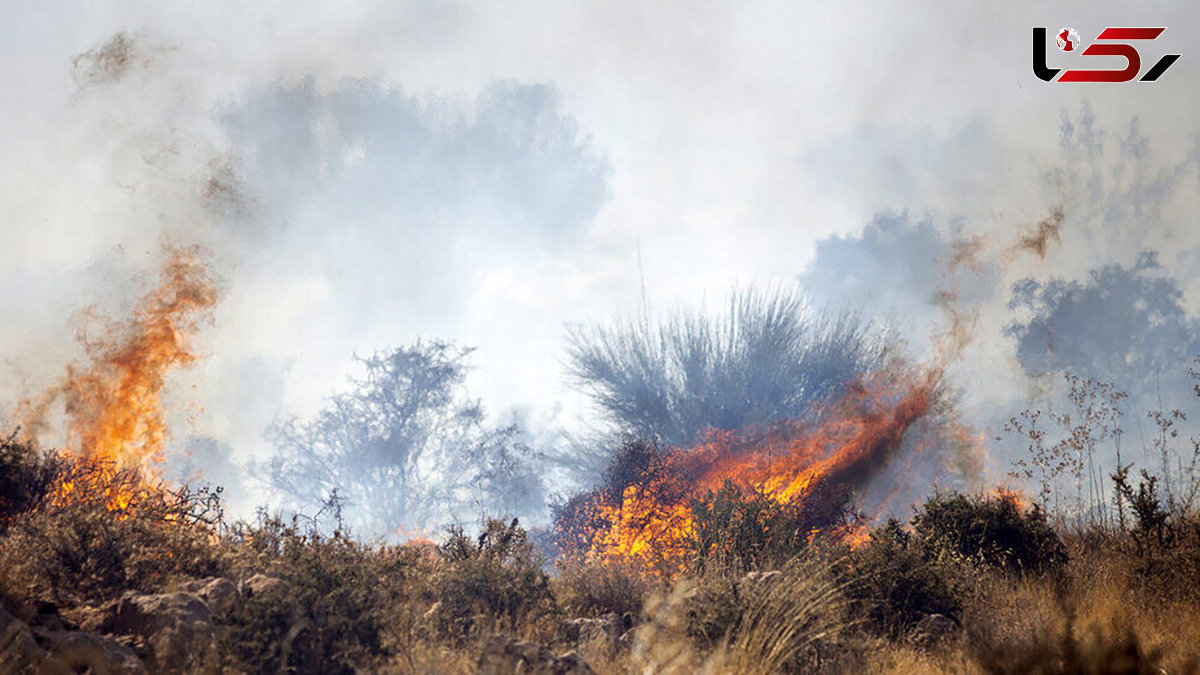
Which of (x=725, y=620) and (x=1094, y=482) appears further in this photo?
(x=1094, y=482)

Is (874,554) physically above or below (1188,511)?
below

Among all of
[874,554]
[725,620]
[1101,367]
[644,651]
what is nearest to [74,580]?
[644,651]

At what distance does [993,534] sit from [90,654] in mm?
11660

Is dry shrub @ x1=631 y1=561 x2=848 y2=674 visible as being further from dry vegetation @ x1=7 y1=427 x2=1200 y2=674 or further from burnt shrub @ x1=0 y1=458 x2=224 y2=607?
burnt shrub @ x1=0 y1=458 x2=224 y2=607

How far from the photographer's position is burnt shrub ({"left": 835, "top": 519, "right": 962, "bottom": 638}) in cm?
912

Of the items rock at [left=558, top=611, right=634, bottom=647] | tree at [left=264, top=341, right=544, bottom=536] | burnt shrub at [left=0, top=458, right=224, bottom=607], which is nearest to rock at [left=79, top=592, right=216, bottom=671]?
burnt shrub at [left=0, top=458, right=224, bottom=607]

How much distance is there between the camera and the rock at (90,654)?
5.89 m

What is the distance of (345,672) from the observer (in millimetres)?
6375

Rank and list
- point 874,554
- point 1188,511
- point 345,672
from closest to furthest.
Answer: point 345,672
point 874,554
point 1188,511

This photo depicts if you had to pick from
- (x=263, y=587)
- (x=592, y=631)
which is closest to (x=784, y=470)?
(x=592, y=631)

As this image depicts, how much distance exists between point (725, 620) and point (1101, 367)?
39997mm

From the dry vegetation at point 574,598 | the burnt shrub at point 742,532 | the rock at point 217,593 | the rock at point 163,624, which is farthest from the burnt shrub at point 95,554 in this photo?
the burnt shrub at point 742,532

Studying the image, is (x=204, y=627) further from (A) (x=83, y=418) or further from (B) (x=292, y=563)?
(A) (x=83, y=418)

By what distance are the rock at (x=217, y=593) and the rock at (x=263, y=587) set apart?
8 centimetres
